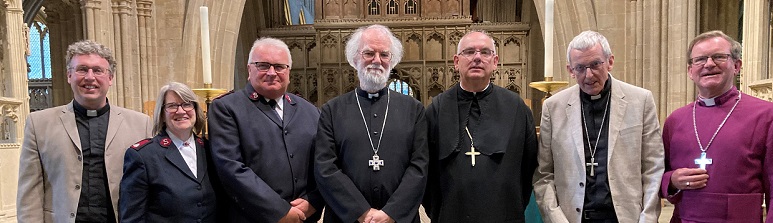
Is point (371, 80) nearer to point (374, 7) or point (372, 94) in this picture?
point (372, 94)

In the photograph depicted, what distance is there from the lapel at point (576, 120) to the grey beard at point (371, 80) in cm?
87

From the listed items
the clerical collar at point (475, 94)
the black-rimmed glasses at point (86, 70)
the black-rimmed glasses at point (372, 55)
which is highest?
the black-rimmed glasses at point (372, 55)

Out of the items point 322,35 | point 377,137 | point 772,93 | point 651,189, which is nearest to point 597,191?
point 651,189

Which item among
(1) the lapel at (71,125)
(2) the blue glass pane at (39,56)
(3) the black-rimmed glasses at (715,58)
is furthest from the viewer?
(2) the blue glass pane at (39,56)

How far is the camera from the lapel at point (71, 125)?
211 cm

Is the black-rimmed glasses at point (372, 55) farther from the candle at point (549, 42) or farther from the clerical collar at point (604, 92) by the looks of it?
the candle at point (549, 42)

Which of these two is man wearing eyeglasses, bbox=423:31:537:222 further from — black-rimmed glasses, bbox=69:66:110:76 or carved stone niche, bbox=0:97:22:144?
carved stone niche, bbox=0:97:22:144

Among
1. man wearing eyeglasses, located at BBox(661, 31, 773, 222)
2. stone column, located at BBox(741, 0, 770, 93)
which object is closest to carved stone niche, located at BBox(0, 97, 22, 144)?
man wearing eyeglasses, located at BBox(661, 31, 773, 222)

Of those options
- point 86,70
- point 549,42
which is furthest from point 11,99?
point 549,42

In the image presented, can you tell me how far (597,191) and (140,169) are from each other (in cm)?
199

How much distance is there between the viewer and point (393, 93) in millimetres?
2258

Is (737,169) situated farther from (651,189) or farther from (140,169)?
(140,169)

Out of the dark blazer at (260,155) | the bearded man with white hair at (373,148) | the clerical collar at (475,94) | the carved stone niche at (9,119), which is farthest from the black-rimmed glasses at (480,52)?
the carved stone niche at (9,119)

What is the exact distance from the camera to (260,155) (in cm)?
217
